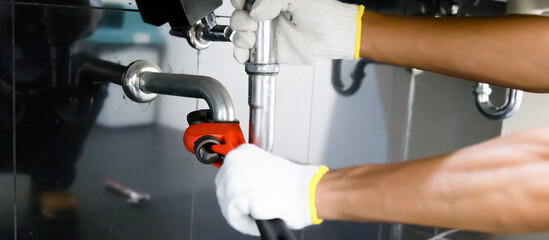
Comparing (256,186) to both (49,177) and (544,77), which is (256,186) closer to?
(49,177)

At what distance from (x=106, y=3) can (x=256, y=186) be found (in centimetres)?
40

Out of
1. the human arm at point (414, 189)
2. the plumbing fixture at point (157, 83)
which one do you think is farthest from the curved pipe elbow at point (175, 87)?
the human arm at point (414, 189)

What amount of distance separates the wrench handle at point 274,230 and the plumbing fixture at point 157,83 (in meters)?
0.16

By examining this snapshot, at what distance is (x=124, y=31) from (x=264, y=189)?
40 cm

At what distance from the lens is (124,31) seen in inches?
29.1

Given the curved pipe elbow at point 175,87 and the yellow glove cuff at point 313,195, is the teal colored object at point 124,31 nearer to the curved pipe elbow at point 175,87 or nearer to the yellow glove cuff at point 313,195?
the curved pipe elbow at point 175,87

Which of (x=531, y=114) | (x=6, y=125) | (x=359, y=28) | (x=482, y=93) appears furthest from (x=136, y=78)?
(x=531, y=114)

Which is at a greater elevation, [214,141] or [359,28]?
[359,28]

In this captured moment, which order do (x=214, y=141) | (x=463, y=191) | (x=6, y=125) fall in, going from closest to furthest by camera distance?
1. (x=463, y=191)
2. (x=214, y=141)
3. (x=6, y=125)

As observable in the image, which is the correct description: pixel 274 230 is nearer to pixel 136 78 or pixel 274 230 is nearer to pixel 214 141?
pixel 214 141

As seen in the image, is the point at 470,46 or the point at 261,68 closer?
the point at 261,68

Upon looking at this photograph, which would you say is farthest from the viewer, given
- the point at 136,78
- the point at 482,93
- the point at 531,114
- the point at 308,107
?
the point at 531,114

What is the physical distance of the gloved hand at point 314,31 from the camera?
2.14 ft

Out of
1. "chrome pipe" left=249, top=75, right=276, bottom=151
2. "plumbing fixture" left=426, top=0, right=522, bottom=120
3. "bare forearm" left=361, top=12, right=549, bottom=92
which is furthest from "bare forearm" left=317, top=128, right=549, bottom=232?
"plumbing fixture" left=426, top=0, right=522, bottom=120
